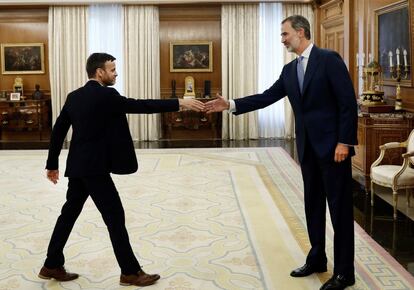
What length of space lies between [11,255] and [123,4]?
9.52 meters

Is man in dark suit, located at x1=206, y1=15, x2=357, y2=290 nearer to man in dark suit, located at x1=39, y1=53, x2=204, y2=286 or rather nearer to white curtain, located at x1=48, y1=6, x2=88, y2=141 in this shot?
man in dark suit, located at x1=39, y1=53, x2=204, y2=286

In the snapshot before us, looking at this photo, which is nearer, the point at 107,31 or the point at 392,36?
the point at 392,36

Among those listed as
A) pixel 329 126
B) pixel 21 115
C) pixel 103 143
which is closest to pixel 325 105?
pixel 329 126

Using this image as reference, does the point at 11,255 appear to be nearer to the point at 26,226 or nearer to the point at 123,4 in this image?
the point at 26,226

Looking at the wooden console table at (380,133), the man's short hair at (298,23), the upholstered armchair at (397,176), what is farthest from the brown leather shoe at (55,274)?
the wooden console table at (380,133)

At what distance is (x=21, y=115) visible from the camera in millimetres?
13492

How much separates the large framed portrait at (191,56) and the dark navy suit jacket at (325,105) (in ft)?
32.2

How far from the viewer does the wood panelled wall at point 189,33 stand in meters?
13.7

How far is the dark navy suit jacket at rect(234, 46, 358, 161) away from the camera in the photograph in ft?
12.5

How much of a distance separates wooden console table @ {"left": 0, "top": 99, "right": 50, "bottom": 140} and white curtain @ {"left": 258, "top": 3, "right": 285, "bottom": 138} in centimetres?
529

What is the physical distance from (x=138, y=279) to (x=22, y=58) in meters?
11.1

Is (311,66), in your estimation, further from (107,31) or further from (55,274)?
(107,31)

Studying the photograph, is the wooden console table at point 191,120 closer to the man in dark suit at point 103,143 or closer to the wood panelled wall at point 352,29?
the wood panelled wall at point 352,29

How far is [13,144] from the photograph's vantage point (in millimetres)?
13219
